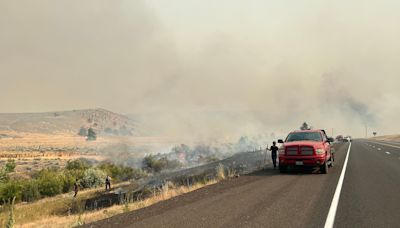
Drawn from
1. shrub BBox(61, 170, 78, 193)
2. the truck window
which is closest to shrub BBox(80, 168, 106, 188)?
shrub BBox(61, 170, 78, 193)

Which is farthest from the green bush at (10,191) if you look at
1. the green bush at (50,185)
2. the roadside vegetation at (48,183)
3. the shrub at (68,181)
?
the shrub at (68,181)

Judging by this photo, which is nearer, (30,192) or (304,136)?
(304,136)

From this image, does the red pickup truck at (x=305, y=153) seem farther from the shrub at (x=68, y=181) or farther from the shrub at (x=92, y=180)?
the shrub at (x=68, y=181)

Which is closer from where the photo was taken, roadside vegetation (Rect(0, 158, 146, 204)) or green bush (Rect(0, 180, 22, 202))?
green bush (Rect(0, 180, 22, 202))

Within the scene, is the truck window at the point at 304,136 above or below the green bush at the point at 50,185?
above

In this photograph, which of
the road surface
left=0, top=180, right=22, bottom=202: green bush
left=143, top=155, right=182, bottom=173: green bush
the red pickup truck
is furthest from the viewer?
left=143, top=155, right=182, bottom=173: green bush

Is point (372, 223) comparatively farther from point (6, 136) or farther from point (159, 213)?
point (6, 136)

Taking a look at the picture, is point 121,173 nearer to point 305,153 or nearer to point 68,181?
point 68,181

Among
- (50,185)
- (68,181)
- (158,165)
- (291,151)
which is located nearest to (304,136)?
(291,151)

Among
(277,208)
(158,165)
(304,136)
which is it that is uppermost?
(304,136)

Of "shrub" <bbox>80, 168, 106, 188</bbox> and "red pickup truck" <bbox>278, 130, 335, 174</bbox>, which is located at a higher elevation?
"red pickup truck" <bbox>278, 130, 335, 174</bbox>

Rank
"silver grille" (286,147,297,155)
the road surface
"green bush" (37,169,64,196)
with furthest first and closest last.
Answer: "green bush" (37,169,64,196) < "silver grille" (286,147,297,155) < the road surface

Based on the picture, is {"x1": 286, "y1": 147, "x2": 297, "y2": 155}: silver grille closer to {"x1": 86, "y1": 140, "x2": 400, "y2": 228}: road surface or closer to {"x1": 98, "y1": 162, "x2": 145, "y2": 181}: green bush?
{"x1": 86, "y1": 140, "x2": 400, "y2": 228}: road surface

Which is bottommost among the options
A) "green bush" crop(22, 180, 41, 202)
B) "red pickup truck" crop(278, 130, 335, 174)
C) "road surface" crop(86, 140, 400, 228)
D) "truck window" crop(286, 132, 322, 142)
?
"green bush" crop(22, 180, 41, 202)
